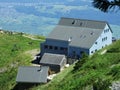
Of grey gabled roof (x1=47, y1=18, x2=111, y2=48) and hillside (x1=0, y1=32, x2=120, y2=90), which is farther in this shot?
grey gabled roof (x1=47, y1=18, x2=111, y2=48)

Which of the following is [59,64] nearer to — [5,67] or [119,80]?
[5,67]

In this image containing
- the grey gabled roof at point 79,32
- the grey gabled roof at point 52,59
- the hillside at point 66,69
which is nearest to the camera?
the hillside at point 66,69

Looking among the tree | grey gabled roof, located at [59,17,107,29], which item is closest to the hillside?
the tree

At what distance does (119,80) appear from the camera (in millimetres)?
26750

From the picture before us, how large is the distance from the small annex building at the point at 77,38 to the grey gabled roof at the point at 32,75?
13.4 metres

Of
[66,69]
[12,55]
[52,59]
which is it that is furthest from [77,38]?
[12,55]

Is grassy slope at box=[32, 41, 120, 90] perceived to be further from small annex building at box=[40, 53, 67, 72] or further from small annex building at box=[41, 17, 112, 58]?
small annex building at box=[41, 17, 112, 58]

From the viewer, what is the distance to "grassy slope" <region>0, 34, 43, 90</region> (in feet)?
211

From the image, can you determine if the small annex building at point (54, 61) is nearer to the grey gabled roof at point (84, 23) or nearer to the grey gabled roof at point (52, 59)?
the grey gabled roof at point (52, 59)

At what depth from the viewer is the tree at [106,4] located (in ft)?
60.6

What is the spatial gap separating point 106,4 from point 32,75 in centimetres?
3753

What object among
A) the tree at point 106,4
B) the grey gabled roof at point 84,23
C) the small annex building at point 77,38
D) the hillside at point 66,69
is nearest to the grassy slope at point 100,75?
the hillside at point 66,69

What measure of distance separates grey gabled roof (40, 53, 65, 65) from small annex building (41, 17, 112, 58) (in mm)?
4203

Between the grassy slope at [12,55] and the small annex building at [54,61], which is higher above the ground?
the small annex building at [54,61]
